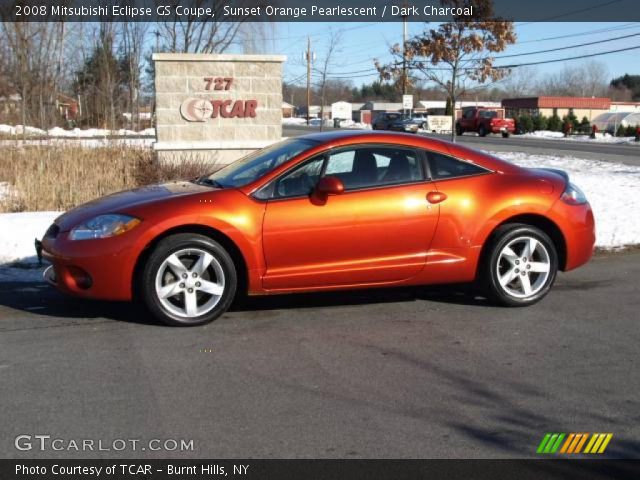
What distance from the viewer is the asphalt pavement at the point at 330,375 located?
151 inches

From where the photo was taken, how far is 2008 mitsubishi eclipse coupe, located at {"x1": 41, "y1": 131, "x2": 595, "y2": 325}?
566 centimetres

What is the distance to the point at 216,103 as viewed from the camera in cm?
1563

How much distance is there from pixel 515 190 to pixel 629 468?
3250 millimetres

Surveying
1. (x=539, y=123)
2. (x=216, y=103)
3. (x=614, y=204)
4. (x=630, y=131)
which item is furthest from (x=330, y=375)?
(x=539, y=123)

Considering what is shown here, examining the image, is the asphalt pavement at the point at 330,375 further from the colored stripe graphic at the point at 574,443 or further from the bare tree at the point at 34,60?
the bare tree at the point at 34,60

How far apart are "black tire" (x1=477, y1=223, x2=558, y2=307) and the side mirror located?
56.7 inches

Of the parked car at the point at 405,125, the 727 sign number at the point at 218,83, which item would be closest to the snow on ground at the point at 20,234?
the 727 sign number at the point at 218,83

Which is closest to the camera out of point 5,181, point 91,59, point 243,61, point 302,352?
point 302,352

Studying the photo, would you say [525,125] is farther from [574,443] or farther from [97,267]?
[574,443]

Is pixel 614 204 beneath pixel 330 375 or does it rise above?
above

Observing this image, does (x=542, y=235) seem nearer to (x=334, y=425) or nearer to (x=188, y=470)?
(x=334, y=425)

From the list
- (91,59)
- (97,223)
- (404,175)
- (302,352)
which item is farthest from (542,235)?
(91,59)

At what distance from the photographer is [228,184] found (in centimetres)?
621

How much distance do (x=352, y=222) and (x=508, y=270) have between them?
1480 millimetres
